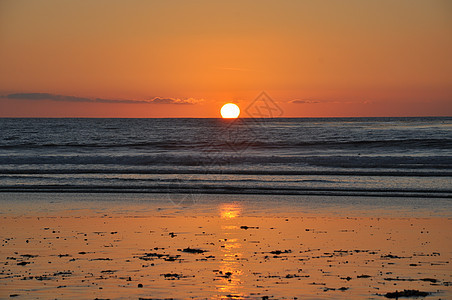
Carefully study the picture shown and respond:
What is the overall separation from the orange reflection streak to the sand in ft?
0.06

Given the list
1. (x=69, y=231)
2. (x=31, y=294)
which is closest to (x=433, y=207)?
(x=69, y=231)

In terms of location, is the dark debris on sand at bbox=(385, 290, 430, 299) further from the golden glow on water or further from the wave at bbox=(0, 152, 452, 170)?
the wave at bbox=(0, 152, 452, 170)

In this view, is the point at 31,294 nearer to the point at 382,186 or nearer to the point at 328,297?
the point at 328,297

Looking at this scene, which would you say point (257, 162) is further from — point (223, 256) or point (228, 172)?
point (223, 256)

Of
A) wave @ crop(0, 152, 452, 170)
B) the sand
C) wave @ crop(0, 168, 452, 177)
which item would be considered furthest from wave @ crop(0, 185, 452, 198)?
wave @ crop(0, 152, 452, 170)

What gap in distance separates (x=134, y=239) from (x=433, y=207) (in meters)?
9.39

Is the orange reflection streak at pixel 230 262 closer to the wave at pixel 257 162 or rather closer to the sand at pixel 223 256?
the sand at pixel 223 256

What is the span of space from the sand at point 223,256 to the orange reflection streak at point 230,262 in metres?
0.02

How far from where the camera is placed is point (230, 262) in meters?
9.02

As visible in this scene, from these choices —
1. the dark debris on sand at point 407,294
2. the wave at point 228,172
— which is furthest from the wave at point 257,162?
the dark debris on sand at point 407,294

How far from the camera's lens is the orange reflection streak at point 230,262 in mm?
7602

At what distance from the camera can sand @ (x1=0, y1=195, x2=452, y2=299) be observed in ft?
25.0

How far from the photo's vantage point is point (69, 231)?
1165 centimetres

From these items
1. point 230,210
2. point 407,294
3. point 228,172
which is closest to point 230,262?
point 407,294
